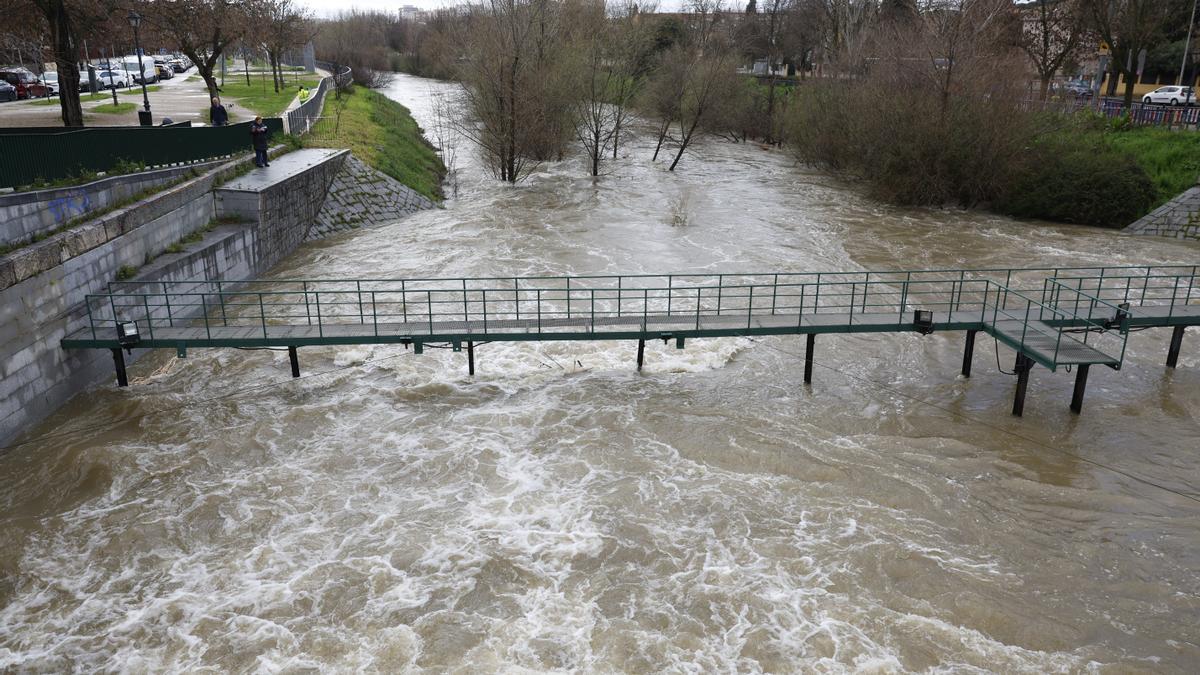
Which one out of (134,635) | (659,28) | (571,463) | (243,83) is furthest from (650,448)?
(659,28)

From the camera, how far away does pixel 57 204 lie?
571 inches

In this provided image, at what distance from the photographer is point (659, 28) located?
6153cm

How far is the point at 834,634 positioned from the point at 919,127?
87.9 ft

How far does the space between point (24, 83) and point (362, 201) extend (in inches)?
646

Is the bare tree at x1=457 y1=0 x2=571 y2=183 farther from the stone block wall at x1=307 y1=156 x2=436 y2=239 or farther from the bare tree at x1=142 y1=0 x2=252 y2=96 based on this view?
the bare tree at x1=142 y1=0 x2=252 y2=96

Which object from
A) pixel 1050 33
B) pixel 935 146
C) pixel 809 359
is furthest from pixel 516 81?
pixel 1050 33

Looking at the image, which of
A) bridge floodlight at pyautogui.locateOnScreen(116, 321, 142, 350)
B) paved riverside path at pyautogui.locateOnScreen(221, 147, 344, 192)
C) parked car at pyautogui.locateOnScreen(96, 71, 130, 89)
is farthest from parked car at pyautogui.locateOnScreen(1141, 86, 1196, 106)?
parked car at pyautogui.locateOnScreen(96, 71, 130, 89)

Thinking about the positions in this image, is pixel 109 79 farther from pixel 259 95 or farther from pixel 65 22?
pixel 65 22

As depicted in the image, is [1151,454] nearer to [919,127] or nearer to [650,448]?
[650,448]

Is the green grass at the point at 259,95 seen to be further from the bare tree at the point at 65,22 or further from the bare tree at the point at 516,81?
the bare tree at the point at 516,81

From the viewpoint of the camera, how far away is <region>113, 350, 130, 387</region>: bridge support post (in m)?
14.1

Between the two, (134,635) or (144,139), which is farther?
(144,139)

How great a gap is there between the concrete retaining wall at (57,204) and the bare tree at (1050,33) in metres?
34.5

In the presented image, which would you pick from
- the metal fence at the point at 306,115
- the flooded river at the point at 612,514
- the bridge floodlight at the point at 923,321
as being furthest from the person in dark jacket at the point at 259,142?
the bridge floodlight at the point at 923,321
